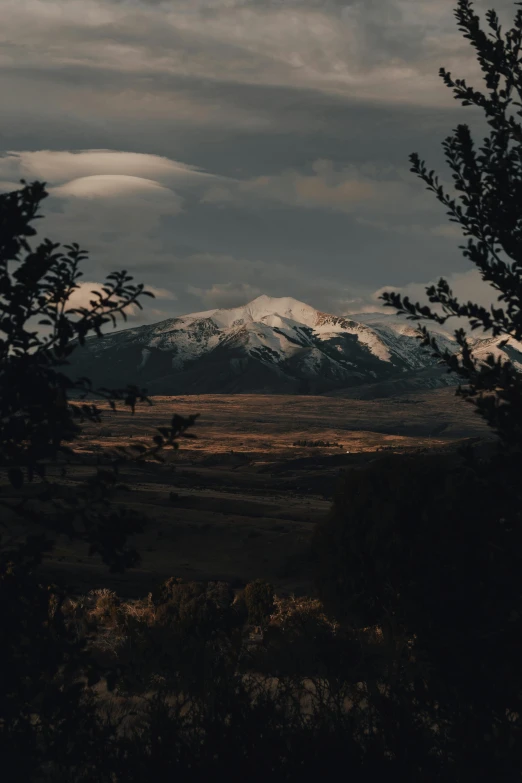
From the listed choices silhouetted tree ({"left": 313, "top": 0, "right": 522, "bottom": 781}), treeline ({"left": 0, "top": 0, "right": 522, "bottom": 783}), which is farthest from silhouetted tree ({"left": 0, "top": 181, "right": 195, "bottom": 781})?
silhouetted tree ({"left": 313, "top": 0, "right": 522, "bottom": 781})

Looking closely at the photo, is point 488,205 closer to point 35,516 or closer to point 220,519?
point 35,516

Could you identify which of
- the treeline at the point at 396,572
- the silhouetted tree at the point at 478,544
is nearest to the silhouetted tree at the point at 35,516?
the treeline at the point at 396,572

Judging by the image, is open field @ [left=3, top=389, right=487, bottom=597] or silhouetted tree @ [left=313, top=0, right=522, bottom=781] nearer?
silhouetted tree @ [left=313, top=0, right=522, bottom=781]

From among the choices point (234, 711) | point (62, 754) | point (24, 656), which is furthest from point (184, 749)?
point (24, 656)

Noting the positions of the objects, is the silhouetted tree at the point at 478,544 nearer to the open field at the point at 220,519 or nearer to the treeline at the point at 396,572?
the treeline at the point at 396,572

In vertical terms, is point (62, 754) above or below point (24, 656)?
below

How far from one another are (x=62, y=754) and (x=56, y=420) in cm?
290

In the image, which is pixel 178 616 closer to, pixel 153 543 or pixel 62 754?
pixel 62 754

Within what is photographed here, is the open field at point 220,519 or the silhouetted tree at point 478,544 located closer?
the silhouetted tree at point 478,544

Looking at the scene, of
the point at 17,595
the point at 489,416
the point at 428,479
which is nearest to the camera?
the point at 17,595

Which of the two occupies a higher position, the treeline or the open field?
the treeline

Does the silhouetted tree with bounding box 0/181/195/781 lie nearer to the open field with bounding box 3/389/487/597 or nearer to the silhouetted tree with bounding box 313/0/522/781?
the open field with bounding box 3/389/487/597

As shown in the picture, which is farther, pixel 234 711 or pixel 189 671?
pixel 189 671

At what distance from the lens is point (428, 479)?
23.5 metres
